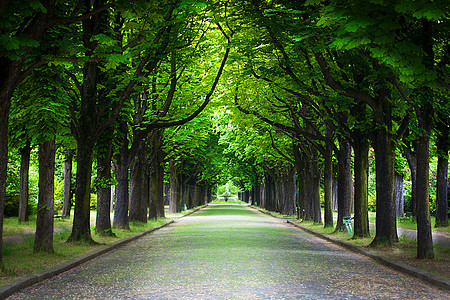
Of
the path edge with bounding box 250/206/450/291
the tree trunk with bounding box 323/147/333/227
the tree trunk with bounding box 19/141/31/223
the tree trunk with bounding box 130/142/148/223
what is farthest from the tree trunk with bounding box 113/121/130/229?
the tree trunk with bounding box 323/147/333/227

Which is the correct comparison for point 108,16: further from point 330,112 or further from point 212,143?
point 212,143

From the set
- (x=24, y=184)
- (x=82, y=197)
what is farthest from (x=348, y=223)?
(x=24, y=184)

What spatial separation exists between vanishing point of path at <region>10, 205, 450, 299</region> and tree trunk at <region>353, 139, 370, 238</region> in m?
3.99

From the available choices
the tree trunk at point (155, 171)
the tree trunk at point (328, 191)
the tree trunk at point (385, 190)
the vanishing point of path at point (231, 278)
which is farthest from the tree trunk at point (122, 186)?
the tree trunk at point (385, 190)

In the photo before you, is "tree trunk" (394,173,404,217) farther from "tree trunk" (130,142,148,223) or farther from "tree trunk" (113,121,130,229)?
A: "tree trunk" (113,121,130,229)

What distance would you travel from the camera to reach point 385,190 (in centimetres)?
1588

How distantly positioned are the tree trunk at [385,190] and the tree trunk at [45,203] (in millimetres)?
9499

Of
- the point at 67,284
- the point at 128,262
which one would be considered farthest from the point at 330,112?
the point at 67,284

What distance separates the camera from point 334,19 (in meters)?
10.2

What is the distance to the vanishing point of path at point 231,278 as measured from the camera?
26.6ft

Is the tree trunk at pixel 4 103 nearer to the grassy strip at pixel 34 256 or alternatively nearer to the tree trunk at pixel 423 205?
the grassy strip at pixel 34 256

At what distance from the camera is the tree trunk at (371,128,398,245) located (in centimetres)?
1552

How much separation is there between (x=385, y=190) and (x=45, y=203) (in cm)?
1010

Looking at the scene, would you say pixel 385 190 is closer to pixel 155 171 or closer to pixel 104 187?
pixel 104 187
